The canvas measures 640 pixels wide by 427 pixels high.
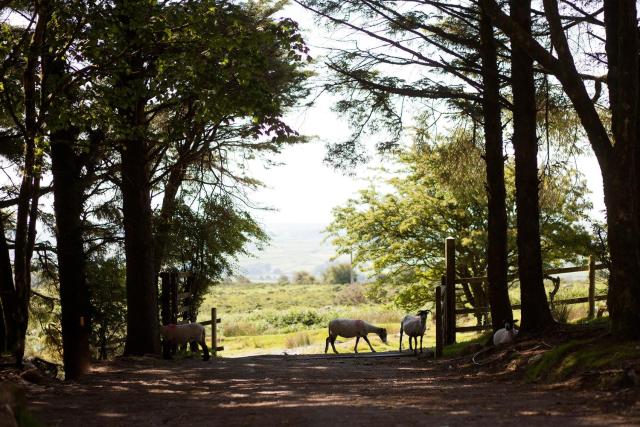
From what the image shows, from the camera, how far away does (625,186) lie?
911 centimetres

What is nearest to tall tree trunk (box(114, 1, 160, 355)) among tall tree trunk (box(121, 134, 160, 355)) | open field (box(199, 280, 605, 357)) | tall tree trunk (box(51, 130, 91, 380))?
tall tree trunk (box(121, 134, 160, 355))

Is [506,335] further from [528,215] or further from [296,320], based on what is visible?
[296,320]

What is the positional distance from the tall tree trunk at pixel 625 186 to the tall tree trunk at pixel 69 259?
9061 mm

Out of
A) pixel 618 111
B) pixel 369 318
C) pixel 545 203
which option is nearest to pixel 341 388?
pixel 618 111

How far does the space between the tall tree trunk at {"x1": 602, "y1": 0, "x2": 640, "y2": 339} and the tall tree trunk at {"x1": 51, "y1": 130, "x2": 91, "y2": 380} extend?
357 inches

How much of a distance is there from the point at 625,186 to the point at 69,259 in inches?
374

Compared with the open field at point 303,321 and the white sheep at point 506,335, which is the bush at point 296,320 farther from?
the white sheep at point 506,335

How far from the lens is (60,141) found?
12.8 m

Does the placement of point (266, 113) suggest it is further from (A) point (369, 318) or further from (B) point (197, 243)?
(A) point (369, 318)

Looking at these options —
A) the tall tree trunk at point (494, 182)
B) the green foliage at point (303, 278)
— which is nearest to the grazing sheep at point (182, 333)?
the tall tree trunk at point (494, 182)

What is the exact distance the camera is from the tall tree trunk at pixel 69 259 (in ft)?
45.8

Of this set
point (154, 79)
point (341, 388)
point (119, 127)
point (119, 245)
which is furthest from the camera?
point (119, 245)

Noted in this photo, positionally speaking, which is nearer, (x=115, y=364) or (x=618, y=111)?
(x=618, y=111)

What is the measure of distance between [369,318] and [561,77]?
33.5m
